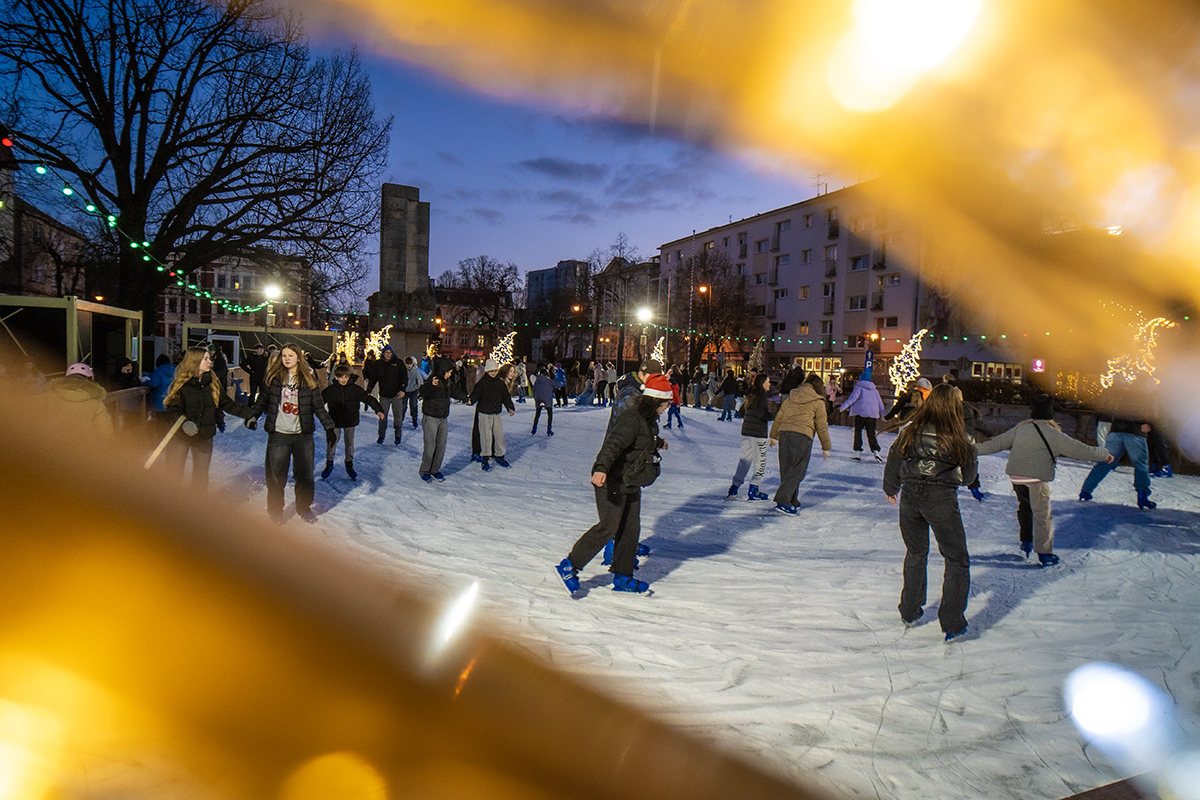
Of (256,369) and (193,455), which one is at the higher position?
(256,369)

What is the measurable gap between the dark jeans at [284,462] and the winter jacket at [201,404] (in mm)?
406

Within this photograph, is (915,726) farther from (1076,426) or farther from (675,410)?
(1076,426)

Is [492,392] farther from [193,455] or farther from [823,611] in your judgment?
[823,611]

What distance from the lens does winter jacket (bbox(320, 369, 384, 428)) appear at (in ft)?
28.3

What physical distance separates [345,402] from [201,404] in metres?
2.42

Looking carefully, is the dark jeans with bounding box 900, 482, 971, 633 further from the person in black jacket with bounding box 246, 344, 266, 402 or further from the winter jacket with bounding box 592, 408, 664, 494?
the person in black jacket with bounding box 246, 344, 266, 402

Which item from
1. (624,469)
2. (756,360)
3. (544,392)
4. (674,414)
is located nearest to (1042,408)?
(624,469)

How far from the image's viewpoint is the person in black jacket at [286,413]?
6.00 metres

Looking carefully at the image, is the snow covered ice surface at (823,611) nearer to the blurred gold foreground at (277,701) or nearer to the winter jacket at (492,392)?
the blurred gold foreground at (277,701)

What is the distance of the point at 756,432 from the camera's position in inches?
337

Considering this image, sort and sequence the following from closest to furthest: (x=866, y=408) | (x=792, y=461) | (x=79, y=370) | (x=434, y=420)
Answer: (x=79, y=370), (x=792, y=461), (x=434, y=420), (x=866, y=408)

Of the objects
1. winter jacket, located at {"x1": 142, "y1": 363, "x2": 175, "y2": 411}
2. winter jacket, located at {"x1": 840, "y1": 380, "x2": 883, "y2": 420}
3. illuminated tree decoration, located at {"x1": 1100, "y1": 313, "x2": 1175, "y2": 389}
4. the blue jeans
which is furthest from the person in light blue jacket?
illuminated tree decoration, located at {"x1": 1100, "y1": 313, "x2": 1175, "y2": 389}

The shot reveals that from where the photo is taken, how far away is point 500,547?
243 inches

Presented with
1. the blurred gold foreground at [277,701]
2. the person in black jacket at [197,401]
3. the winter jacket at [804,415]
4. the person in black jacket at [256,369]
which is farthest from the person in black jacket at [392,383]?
the winter jacket at [804,415]
